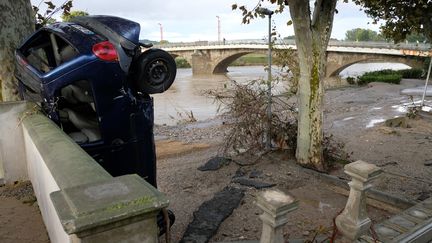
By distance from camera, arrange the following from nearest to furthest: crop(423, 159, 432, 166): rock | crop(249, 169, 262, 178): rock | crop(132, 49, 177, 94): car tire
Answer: crop(132, 49, 177, 94): car tire, crop(249, 169, 262, 178): rock, crop(423, 159, 432, 166): rock

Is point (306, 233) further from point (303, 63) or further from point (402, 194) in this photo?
point (303, 63)

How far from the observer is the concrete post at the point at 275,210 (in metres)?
2.22

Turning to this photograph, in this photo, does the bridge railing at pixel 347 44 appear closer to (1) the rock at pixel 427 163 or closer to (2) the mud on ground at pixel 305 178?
(2) the mud on ground at pixel 305 178

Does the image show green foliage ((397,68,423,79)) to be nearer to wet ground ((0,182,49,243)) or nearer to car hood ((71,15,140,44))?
car hood ((71,15,140,44))

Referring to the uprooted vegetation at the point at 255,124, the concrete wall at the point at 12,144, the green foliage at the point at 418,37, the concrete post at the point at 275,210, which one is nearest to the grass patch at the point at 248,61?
the green foliage at the point at 418,37

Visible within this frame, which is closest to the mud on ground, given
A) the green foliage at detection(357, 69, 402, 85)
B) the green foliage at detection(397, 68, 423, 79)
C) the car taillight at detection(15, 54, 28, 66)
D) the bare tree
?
the bare tree

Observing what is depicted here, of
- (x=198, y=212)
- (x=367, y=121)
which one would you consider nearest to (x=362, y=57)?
(x=367, y=121)

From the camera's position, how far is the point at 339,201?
5.42m

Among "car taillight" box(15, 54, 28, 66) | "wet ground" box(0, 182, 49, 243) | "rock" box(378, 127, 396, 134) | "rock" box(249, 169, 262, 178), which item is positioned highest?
"car taillight" box(15, 54, 28, 66)

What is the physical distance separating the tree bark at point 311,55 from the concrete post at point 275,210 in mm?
4201

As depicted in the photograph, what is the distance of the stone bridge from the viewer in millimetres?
30062

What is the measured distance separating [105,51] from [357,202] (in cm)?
257

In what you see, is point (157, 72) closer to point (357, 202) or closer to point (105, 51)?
point (105, 51)

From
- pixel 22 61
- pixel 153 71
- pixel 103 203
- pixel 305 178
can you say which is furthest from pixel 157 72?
pixel 305 178
